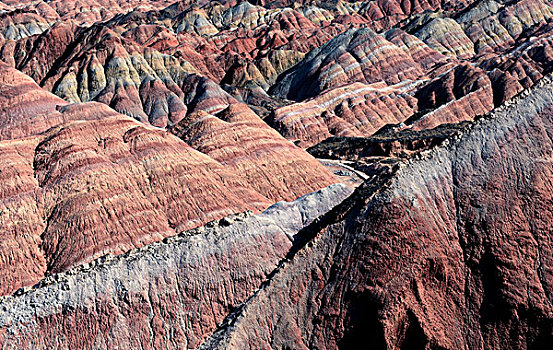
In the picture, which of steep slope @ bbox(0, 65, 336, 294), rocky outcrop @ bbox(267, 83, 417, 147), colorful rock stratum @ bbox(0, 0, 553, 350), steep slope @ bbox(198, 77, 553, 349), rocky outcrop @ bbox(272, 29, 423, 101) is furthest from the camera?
rocky outcrop @ bbox(272, 29, 423, 101)

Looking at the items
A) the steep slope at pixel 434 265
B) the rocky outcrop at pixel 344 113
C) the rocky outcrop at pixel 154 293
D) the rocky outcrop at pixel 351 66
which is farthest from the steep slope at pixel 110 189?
the rocky outcrop at pixel 351 66

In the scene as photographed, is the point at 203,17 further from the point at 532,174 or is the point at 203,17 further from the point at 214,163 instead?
the point at 532,174

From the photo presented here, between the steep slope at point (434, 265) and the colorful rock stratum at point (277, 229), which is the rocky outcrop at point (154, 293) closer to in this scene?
the colorful rock stratum at point (277, 229)

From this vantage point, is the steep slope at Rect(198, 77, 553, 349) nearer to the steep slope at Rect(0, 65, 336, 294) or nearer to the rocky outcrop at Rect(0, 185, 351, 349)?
the rocky outcrop at Rect(0, 185, 351, 349)

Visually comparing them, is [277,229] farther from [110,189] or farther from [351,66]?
[351,66]

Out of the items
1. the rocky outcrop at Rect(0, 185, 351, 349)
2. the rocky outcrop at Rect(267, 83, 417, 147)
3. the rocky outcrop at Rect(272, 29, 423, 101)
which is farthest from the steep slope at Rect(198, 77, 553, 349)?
the rocky outcrop at Rect(272, 29, 423, 101)

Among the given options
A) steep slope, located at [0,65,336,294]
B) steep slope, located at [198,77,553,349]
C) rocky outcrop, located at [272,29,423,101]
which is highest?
rocky outcrop, located at [272,29,423,101]
